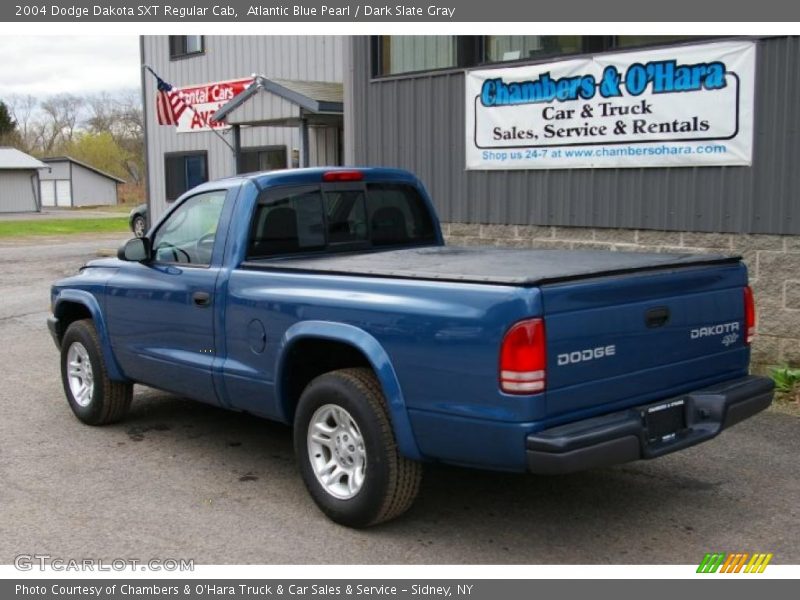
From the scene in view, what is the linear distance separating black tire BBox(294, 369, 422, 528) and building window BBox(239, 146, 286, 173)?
12.7 m

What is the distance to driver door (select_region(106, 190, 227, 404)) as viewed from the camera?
5.79 meters

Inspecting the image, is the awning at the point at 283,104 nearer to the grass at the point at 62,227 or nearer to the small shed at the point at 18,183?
the grass at the point at 62,227

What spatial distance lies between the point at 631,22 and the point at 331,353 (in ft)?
17.1

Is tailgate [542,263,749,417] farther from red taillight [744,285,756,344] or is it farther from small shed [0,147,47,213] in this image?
small shed [0,147,47,213]

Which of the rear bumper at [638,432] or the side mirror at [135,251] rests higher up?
the side mirror at [135,251]

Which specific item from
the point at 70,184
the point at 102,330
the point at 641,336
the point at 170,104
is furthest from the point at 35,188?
the point at 641,336

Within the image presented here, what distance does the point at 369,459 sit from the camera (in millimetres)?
4656

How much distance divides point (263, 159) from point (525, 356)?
14482 millimetres

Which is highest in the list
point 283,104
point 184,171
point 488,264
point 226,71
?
point 226,71

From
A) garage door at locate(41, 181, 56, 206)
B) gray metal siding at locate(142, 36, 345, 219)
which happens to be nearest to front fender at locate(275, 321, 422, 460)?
gray metal siding at locate(142, 36, 345, 219)

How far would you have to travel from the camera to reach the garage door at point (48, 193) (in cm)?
6606

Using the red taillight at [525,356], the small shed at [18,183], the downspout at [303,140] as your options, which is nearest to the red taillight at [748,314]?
the red taillight at [525,356]

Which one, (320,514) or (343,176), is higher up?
(343,176)

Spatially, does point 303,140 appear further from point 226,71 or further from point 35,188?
point 35,188
